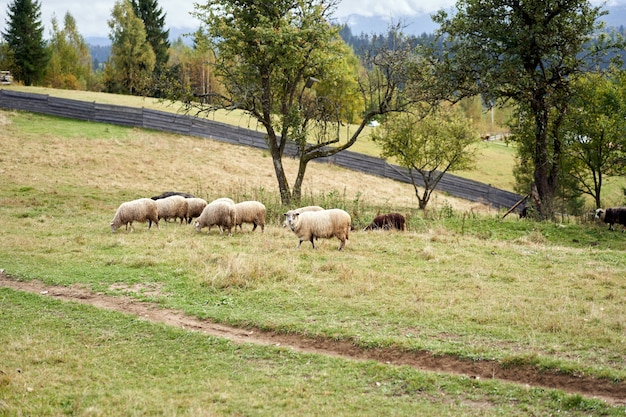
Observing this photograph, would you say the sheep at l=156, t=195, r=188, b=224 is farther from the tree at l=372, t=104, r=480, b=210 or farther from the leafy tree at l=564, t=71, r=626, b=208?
the leafy tree at l=564, t=71, r=626, b=208

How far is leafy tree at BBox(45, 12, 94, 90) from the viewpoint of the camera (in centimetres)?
7919

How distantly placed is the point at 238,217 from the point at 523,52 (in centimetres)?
1370

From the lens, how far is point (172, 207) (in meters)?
22.5

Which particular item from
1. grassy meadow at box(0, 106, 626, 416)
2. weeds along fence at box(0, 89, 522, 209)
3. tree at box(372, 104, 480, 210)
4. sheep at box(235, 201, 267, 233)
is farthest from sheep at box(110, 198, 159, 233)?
weeds along fence at box(0, 89, 522, 209)

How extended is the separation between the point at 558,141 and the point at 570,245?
9822 mm

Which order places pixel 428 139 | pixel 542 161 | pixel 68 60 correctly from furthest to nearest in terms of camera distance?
pixel 68 60, pixel 428 139, pixel 542 161

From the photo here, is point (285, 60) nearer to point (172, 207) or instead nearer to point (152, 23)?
point (172, 207)

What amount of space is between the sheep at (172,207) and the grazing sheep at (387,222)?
275 inches

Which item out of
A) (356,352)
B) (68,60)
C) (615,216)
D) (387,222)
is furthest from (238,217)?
(68,60)

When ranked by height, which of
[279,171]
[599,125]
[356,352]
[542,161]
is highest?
[599,125]

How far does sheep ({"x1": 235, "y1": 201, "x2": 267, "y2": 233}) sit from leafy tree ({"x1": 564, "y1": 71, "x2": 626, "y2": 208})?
57.4 feet

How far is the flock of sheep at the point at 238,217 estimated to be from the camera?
1783cm

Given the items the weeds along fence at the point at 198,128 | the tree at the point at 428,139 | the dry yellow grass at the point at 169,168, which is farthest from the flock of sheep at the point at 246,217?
the weeds along fence at the point at 198,128

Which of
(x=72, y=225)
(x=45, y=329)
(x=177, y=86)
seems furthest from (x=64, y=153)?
(x=45, y=329)
